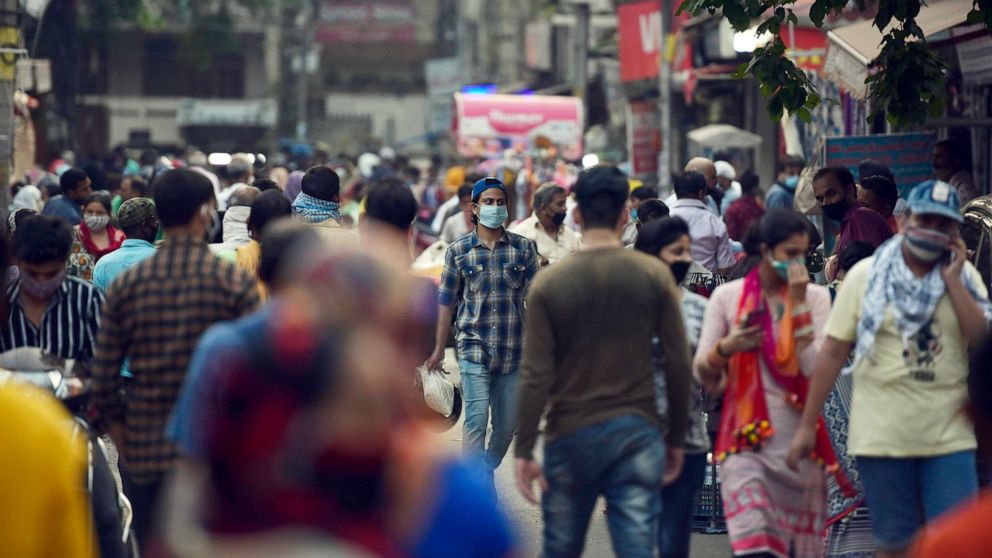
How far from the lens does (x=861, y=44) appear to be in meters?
12.3

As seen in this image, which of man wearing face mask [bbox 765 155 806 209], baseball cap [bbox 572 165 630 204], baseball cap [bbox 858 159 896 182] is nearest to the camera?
baseball cap [bbox 572 165 630 204]

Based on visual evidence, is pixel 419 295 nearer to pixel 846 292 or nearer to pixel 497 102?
pixel 846 292

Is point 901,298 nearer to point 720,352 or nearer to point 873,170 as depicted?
point 720,352

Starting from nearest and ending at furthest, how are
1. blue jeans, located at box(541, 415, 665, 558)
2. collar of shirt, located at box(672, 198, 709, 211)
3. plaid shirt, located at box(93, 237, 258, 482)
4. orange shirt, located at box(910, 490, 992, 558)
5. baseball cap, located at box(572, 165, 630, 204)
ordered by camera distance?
orange shirt, located at box(910, 490, 992, 558) → plaid shirt, located at box(93, 237, 258, 482) → blue jeans, located at box(541, 415, 665, 558) → baseball cap, located at box(572, 165, 630, 204) → collar of shirt, located at box(672, 198, 709, 211)

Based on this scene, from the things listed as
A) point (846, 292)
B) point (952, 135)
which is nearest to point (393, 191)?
point (846, 292)

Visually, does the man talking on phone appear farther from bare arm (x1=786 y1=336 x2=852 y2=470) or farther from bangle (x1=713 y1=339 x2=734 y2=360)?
bangle (x1=713 y1=339 x2=734 y2=360)

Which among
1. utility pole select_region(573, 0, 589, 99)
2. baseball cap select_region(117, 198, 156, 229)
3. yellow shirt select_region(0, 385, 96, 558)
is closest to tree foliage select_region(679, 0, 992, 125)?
baseball cap select_region(117, 198, 156, 229)

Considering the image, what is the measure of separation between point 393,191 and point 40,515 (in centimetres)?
377

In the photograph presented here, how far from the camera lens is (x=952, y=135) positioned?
14086 millimetres

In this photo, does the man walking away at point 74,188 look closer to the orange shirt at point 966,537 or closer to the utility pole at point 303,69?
the orange shirt at point 966,537

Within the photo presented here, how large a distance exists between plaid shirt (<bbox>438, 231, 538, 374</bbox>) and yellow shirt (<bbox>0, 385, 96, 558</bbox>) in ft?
16.9

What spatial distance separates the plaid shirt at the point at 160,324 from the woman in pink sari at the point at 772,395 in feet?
5.79

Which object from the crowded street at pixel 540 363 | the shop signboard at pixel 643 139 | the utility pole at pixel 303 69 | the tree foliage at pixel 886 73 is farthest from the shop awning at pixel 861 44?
the utility pole at pixel 303 69

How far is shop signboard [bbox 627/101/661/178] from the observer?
76.9 ft
